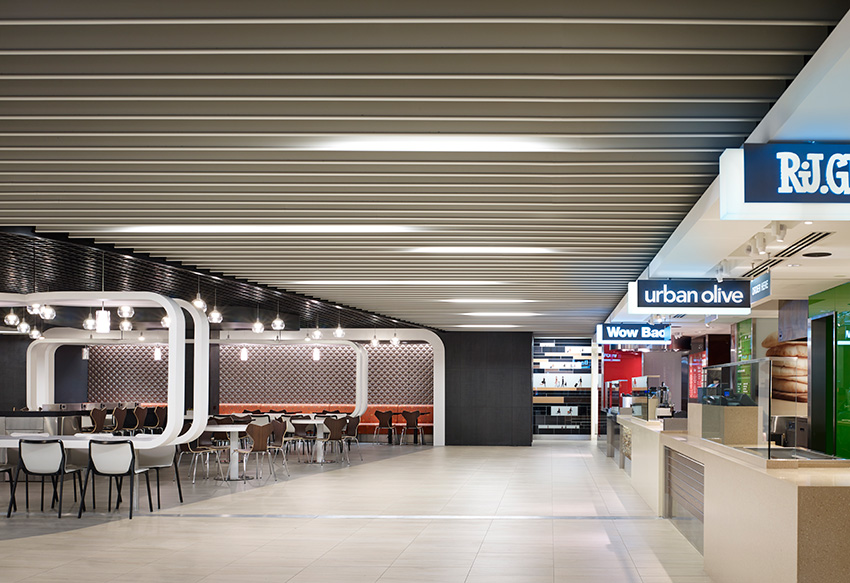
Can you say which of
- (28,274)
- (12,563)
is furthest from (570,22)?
(28,274)

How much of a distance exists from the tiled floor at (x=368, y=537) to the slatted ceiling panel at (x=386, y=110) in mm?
2556

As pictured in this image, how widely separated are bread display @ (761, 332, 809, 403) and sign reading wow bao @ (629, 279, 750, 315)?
4354mm

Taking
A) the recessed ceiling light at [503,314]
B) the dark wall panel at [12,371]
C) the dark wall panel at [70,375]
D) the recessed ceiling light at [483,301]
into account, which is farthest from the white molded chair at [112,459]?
the dark wall panel at [70,375]

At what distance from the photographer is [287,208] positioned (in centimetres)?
602

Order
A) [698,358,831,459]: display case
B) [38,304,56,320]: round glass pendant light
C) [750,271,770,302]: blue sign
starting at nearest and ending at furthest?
[698,358,831,459]: display case
[750,271,770,302]: blue sign
[38,304,56,320]: round glass pendant light

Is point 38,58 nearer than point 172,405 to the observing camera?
Yes

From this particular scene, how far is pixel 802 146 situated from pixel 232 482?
954cm

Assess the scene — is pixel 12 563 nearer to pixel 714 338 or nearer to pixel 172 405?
pixel 172 405

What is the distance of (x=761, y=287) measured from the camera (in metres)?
9.72

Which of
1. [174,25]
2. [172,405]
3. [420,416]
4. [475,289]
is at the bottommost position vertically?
[420,416]

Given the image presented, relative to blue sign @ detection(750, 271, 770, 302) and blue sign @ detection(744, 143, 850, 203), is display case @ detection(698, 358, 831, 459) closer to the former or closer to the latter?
blue sign @ detection(744, 143, 850, 203)

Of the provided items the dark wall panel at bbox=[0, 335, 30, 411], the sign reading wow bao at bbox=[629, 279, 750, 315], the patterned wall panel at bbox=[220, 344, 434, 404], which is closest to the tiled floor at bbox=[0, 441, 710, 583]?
the sign reading wow bao at bbox=[629, 279, 750, 315]

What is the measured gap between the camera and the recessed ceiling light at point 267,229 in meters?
6.68

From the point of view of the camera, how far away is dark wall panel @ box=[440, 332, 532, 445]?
19.3 meters
